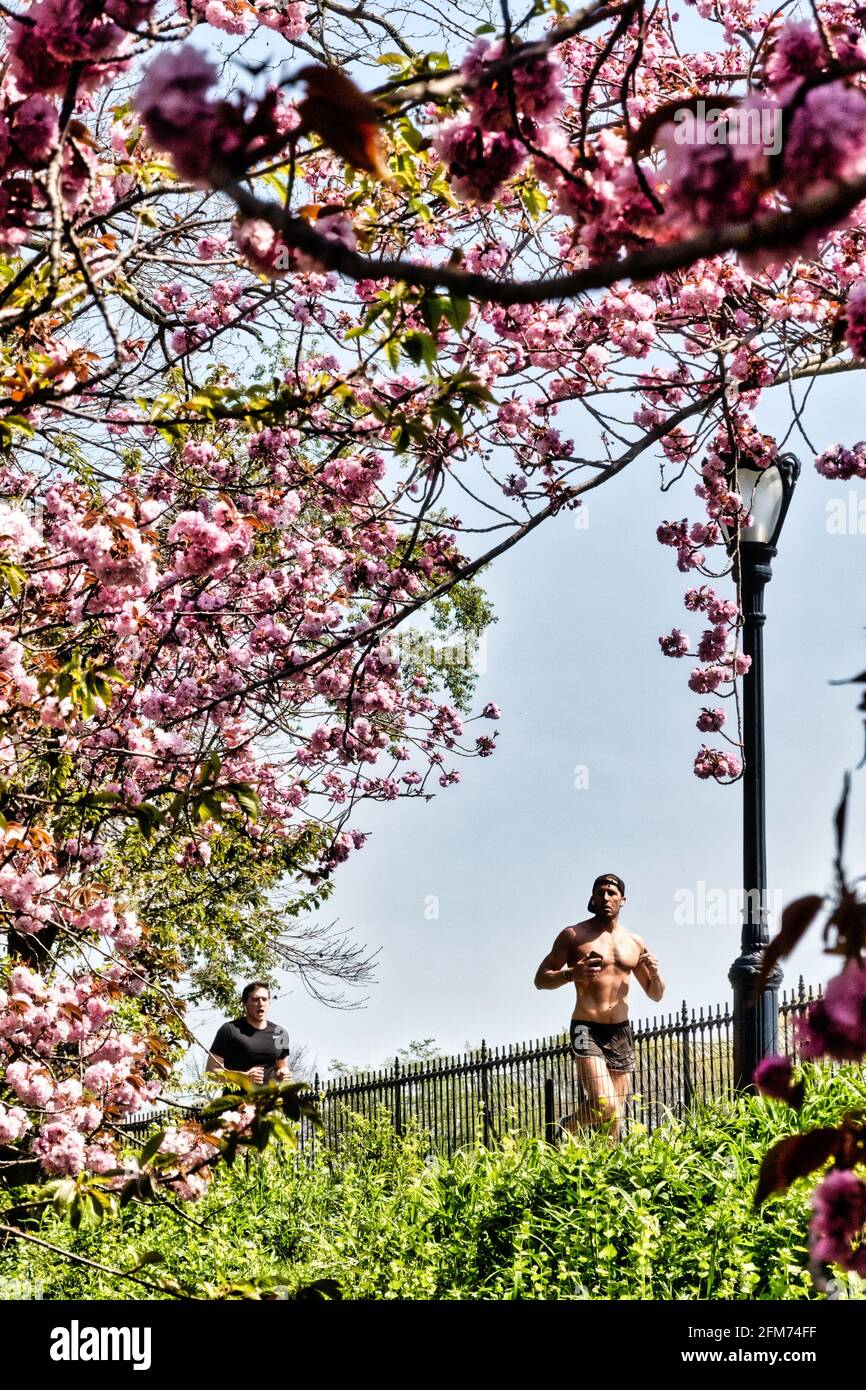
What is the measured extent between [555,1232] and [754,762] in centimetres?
246

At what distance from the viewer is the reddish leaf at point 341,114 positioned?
5.23 ft

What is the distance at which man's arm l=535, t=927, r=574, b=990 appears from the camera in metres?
7.95

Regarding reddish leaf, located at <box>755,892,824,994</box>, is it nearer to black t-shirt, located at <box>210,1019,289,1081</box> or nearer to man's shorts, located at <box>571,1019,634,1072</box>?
man's shorts, located at <box>571,1019,634,1072</box>

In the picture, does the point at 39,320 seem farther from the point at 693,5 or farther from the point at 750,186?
the point at 693,5

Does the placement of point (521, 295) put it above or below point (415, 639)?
below

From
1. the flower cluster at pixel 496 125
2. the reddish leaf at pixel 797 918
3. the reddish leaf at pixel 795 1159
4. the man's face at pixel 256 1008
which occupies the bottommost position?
the reddish leaf at pixel 795 1159

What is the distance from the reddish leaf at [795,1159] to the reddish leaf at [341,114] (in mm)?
1456

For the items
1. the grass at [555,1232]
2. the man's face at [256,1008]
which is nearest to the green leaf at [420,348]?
the grass at [555,1232]

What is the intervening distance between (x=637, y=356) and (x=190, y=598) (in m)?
2.32

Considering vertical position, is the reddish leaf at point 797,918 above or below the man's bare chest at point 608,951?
below

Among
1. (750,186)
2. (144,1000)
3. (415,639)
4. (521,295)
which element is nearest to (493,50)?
(750,186)

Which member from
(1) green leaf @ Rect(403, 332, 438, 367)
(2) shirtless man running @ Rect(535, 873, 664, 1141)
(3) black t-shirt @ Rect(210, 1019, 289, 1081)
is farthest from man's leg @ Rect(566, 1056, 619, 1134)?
(1) green leaf @ Rect(403, 332, 438, 367)

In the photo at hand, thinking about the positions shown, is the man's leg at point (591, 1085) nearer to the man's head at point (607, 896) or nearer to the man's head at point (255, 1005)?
the man's head at point (607, 896)
